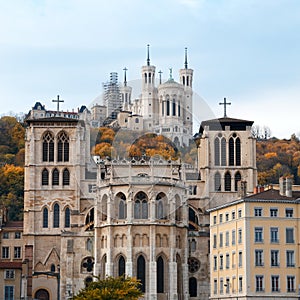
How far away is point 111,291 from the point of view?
87.7 metres

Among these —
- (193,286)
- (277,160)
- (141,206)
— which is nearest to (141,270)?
(141,206)

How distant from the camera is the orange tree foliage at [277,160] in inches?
6378

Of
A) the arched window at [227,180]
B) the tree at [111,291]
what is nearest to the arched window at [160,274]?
the tree at [111,291]

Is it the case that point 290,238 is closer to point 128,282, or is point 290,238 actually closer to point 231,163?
point 128,282

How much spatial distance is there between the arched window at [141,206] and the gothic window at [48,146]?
17205 mm

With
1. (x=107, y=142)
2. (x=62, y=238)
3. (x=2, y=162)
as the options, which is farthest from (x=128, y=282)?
(x=2, y=162)

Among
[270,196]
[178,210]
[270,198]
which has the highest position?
[178,210]


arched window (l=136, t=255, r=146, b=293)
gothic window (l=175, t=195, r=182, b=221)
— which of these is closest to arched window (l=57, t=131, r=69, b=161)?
gothic window (l=175, t=195, r=182, b=221)

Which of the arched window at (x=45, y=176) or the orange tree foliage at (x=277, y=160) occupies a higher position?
the orange tree foliage at (x=277, y=160)

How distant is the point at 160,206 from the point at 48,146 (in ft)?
64.4

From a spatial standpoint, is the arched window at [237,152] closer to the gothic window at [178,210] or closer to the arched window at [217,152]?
the arched window at [217,152]

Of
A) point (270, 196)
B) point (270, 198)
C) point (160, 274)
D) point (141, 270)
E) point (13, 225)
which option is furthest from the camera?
point (13, 225)

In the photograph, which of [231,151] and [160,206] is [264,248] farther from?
[231,151]

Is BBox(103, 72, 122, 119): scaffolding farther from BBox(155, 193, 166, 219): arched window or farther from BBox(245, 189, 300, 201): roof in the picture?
BBox(245, 189, 300, 201): roof
